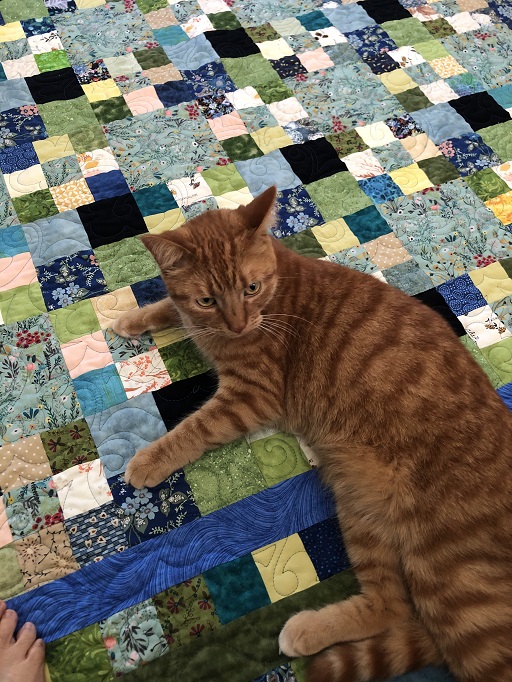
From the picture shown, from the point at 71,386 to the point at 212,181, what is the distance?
0.85 metres

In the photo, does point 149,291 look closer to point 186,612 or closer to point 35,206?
point 35,206

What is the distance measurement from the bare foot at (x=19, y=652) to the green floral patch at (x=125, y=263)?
926mm

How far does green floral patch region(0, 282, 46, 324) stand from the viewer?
1.73 metres

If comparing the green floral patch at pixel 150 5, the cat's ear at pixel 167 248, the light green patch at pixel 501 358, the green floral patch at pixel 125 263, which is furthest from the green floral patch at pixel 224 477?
the green floral patch at pixel 150 5

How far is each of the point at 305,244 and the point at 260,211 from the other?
51cm

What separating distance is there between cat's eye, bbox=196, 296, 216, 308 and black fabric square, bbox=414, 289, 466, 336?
691 mm

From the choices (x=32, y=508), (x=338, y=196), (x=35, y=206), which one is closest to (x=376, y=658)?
(x=32, y=508)

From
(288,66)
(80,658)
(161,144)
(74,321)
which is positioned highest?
(288,66)

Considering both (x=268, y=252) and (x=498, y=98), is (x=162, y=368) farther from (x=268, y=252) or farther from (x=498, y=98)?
(x=498, y=98)

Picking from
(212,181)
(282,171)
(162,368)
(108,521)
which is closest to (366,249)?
(282,171)

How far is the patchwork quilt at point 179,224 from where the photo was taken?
1.35m

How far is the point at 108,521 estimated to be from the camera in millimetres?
1425

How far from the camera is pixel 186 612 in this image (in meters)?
1.33

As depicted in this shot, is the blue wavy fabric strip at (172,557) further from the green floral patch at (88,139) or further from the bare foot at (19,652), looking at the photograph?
the green floral patch at (88,139)
